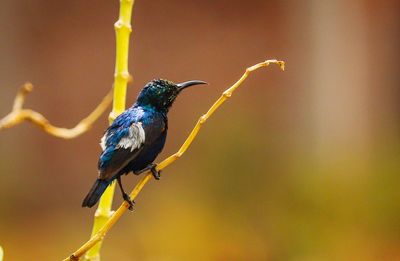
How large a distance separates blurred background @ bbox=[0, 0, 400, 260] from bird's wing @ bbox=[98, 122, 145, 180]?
2338 mm

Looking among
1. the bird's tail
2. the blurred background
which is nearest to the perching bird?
the bird's tail

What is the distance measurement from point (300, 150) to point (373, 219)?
45 cm

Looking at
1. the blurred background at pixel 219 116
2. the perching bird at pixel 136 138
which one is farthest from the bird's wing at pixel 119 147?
the blurred background at pixel 219 116

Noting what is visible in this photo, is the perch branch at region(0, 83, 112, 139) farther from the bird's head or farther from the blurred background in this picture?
the blurred background

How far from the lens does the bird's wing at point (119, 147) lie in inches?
29.0

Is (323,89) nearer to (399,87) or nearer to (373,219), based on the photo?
(399,87)

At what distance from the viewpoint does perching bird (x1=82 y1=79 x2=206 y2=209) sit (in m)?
0.74

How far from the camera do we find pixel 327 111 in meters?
3.40

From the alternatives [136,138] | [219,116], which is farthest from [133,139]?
[219,116]

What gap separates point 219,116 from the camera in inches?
130

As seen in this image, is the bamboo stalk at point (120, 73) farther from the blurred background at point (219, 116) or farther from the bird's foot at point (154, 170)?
the blurred background at point (219, 116)

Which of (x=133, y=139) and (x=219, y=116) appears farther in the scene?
(x=219, y=116)

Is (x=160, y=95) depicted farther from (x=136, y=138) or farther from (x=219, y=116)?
(x=219, y=116)

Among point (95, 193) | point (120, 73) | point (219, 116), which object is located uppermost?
point (120, 73)
